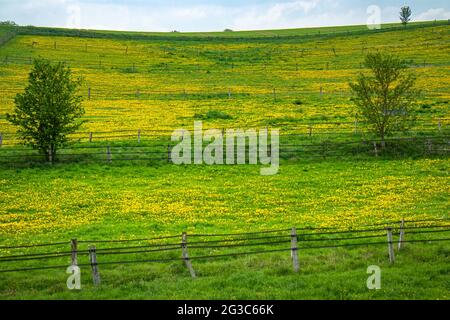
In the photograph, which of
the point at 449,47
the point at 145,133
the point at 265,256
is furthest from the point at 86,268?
the point at 449,47

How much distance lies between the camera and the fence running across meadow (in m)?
20.0

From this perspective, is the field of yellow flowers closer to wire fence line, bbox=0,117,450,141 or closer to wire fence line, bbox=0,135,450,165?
wire fence line, bbox=0,117,450,141

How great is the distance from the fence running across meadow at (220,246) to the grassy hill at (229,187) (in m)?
0.25

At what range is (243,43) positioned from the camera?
12588 cm

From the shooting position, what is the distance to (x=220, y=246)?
65.3 feet

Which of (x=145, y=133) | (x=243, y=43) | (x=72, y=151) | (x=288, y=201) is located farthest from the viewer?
(x=243, y=43)

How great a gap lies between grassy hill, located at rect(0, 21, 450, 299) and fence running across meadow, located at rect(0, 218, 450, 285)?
0.83 feet

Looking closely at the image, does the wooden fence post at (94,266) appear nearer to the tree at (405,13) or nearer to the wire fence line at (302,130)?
the wire fence line at (302,130)

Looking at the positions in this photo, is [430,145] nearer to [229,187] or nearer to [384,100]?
[384,100]

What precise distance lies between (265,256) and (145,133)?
93.5 ft

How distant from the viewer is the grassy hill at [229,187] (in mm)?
18375

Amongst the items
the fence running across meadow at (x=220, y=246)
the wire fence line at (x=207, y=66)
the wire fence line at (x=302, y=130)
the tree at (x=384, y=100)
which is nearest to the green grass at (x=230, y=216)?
the fence running across meadow at (x=220, y=246)

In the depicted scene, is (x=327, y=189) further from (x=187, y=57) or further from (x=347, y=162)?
(x=187, y=57)
